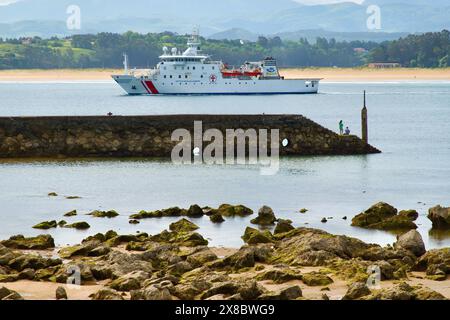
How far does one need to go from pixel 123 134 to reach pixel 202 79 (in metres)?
77.8

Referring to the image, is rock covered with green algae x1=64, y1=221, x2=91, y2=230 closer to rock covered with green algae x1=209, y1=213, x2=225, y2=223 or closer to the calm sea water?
the calm sea water

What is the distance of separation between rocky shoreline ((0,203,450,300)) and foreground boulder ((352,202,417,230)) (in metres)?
2.70

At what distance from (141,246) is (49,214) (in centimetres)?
606

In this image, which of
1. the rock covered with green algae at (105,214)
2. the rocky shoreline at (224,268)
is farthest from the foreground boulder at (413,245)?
the rock covered with green algae at (105,214)

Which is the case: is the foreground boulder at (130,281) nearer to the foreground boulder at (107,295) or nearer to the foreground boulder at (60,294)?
the foreground boulder at (107,295)

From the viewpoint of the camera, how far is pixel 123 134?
3938cm

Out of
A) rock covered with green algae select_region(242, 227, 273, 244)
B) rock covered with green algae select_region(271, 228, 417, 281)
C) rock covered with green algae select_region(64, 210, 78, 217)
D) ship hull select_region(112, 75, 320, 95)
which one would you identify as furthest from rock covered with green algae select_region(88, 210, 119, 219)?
ship hull select_region(112, 75, 320, 95)

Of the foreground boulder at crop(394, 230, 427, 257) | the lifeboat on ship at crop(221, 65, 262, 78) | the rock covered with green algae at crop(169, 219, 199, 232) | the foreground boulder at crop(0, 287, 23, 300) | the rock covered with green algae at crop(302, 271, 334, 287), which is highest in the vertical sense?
the lifeboat on ship at crop(221, 65, 262, 78)

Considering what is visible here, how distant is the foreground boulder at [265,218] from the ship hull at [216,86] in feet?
300

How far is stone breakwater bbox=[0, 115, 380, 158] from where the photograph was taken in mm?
38906

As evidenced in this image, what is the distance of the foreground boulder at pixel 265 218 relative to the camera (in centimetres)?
2509

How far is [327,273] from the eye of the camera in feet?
60.8

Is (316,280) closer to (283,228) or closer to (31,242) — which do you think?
(283,228)

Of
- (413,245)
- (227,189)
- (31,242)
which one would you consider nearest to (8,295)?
(31,242)
